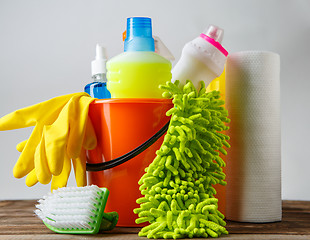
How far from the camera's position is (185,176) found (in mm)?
682

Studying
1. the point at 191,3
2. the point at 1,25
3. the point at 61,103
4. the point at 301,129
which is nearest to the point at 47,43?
the point at 1,25

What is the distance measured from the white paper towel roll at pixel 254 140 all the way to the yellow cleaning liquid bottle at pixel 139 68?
13 centimetres

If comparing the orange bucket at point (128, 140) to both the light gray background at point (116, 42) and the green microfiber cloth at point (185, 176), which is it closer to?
the green microfiber cloth at point (185, 176)

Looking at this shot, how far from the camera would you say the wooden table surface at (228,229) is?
2.17 feet

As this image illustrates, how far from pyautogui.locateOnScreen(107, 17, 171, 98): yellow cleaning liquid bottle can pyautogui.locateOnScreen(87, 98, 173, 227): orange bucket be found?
0.02m

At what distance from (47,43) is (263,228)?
90 cm

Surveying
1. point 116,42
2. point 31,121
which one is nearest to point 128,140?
point 31,121

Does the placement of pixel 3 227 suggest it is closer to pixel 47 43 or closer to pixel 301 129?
pixel 47 43

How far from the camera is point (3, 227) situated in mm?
753

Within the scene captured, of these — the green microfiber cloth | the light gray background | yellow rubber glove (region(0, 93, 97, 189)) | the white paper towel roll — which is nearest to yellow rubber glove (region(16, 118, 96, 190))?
yellow rubber glove (region(0, 93, 97, 189))

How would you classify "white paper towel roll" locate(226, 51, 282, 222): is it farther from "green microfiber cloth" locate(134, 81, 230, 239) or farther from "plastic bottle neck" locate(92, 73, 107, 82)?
"plastic bottle neck" locate(92, 73, 107, 82)

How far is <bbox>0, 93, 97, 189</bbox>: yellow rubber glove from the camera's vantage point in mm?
699

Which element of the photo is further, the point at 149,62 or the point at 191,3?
the point at 191,3

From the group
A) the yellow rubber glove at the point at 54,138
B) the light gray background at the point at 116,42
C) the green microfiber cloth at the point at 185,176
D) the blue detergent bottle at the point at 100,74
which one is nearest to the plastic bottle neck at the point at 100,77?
the blue detergent bottle at the point at 100,74
